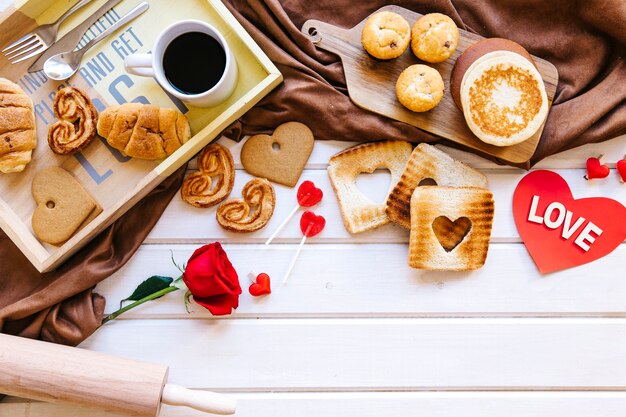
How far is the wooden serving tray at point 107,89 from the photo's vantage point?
1217mm

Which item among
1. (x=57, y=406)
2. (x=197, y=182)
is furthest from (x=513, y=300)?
(x=57, y=406)

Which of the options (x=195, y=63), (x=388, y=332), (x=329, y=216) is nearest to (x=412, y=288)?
(x=388, y=332)

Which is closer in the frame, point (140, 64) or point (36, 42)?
point (140, 64)

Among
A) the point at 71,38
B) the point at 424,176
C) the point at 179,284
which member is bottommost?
the point at 424,176

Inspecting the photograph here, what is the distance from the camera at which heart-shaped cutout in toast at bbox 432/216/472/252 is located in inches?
49.9

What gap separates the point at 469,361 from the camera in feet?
4.21

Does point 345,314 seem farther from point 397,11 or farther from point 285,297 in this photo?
point 397,11

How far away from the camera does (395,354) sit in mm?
1282

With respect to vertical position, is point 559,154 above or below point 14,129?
below

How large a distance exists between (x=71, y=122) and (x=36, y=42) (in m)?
0.21

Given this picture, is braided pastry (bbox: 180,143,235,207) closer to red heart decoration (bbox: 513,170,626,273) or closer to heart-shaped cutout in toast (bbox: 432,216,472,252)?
heart-shaped cutout in toast (bbox: 432,216,472,252)

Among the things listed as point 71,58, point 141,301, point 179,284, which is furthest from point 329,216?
point 71,58

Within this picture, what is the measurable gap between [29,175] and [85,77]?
26 cm

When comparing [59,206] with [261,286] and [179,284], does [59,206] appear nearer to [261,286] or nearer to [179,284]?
[179,284]
